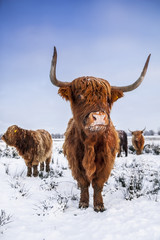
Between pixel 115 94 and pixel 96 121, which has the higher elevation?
pixel 115 94

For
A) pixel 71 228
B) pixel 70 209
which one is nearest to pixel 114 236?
pixel 71 228

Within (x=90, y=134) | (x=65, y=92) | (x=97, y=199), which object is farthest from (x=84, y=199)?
(x=65, y=92)

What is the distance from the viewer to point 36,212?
2635mm

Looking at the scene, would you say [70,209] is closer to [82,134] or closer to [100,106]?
[82,134]

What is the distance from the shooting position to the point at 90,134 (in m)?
2.64

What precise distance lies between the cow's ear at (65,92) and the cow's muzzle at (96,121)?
2.30 ft

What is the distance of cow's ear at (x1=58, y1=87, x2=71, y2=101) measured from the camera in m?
2.89

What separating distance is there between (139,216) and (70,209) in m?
1.11

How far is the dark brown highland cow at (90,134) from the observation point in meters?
2.58

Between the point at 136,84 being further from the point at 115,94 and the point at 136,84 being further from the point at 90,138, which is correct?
the point at 90,138

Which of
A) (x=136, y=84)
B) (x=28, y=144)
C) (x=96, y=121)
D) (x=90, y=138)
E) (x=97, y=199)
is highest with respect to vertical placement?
(x=136, y=84)

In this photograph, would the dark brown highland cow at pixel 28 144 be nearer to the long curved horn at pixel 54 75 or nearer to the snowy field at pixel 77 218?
the snowy field at pixel 77 218

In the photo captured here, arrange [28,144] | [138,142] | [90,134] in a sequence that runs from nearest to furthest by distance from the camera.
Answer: [90,134] → [28,144] → [138,142]

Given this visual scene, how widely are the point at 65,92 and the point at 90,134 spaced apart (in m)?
0.81
